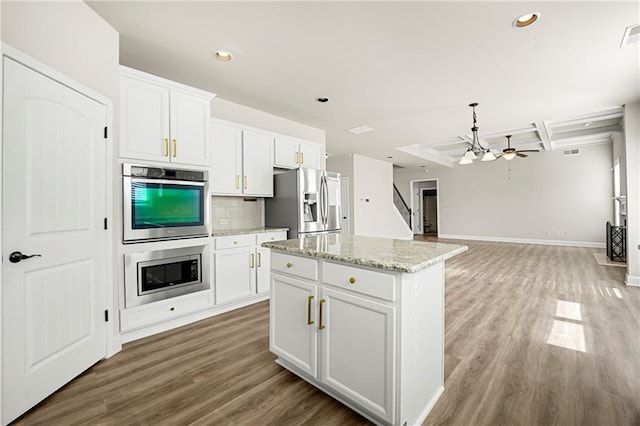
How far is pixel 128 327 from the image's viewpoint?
2512 mm

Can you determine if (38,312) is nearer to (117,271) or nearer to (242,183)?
(117,271)

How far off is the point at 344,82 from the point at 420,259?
2.70 metres

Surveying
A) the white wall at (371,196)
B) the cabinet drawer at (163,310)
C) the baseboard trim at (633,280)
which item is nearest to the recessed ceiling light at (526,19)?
the cabinet drawer at (163,310)

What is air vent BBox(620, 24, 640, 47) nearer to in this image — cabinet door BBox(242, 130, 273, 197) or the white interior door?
cabinet door BBox(242, 130, 273, 197)

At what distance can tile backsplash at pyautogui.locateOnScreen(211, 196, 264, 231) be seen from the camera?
381cm

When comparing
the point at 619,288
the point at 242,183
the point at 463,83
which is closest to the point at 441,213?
the point at 619,288

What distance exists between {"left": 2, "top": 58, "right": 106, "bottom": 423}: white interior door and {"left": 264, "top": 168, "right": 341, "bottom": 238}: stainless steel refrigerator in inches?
85.1

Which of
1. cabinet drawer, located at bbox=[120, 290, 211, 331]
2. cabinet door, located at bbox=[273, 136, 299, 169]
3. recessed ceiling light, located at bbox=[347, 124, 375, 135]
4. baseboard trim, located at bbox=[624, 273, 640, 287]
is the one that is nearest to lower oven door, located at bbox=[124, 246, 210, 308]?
cabinet drawer, located at bbox=[120, 290, 211, 331]

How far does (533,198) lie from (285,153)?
845cm

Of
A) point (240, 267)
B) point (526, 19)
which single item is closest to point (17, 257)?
point (240, 267)

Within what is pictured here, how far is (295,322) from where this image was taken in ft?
6.46

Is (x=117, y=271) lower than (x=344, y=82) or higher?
lower

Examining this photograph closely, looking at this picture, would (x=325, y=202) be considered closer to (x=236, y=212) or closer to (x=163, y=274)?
(x=236, y=212)

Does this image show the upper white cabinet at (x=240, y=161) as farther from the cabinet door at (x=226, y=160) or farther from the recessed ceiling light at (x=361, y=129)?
the recessed ceiling light at (x=361, y=129)
